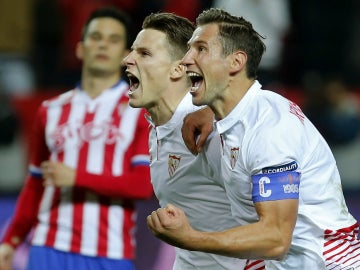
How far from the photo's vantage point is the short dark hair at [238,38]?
154 inches

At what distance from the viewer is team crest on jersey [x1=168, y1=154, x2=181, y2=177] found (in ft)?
14.5

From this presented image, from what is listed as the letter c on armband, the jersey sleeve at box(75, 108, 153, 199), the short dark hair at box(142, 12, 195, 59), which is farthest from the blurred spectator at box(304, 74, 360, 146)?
the letter c on armband

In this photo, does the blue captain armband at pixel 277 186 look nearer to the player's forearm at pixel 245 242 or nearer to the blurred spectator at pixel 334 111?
the player's forearm at pixel 245 242

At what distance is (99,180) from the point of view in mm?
5152

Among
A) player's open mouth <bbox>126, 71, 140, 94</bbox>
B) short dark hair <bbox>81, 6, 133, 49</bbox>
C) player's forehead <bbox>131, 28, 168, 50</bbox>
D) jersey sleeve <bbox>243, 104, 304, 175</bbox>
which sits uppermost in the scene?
short dark hair <bbox>81, 6, 133, 49</bbox>

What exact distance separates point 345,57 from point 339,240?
5.02 meters

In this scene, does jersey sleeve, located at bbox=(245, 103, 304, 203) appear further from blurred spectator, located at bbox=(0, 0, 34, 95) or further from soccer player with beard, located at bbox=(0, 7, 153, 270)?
blurred spectator, located at bbox=(0, 0, 34, 95)

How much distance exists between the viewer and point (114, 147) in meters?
5.28

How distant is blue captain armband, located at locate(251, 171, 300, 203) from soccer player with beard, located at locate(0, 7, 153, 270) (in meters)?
1.67

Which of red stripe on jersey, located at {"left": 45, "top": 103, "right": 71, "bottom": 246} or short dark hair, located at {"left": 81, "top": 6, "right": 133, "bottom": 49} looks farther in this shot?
short dark hair, located at {"left": 81, "top": 6, "right": 133, "bottom": 49}

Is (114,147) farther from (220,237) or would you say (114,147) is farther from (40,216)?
(220,237)

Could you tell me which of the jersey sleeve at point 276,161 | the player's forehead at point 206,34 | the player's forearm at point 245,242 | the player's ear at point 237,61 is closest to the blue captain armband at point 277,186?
the jersey sleeve at point 276,161

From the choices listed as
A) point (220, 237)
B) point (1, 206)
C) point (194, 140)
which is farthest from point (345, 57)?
point (220, 237)

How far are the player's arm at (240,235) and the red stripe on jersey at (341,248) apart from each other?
37cm
